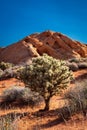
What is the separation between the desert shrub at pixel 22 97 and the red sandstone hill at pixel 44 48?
25961 mm

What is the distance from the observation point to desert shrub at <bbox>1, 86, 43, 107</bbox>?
11617 mm

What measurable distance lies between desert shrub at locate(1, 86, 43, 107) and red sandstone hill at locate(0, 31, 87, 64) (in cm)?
2596

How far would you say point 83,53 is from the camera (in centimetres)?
4350

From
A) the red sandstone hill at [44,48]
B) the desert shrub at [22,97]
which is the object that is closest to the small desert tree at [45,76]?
the desert shrub at [22,97]

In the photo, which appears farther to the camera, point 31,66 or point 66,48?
point 66,48

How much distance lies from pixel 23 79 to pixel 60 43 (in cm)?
3345

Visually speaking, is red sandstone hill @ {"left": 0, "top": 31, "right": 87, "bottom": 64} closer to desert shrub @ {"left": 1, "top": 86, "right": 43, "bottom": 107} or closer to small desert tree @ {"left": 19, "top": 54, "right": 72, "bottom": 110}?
desert shrub @ {"left": 1, "top": 86, "right": 43, "bottom": 107}

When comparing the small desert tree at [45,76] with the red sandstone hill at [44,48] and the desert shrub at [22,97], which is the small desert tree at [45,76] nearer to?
the desert shrub at [22,97]

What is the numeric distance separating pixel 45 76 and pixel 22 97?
2548mm

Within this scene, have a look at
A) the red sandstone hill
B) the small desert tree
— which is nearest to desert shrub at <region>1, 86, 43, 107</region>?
the small desert tree

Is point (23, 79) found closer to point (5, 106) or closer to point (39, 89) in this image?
point (39, 89)

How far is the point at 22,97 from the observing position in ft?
39.9

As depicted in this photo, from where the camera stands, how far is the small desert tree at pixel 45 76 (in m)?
10.1

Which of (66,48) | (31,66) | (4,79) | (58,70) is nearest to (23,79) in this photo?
(31,66)
